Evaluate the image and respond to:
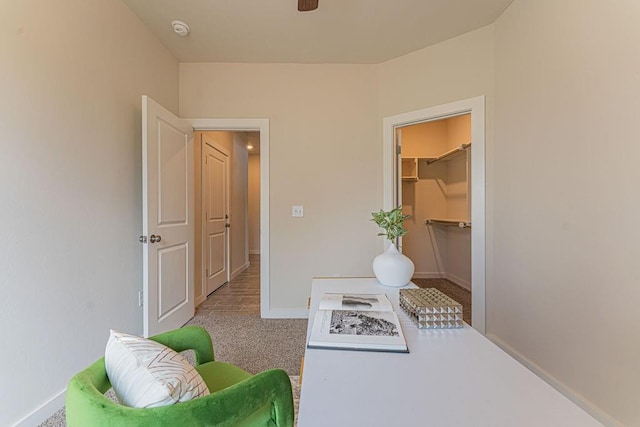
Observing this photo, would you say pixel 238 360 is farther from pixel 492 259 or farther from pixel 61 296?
pixel 492 259

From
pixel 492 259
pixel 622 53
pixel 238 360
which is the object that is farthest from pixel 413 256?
pixel 622 53

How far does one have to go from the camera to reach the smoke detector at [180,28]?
226cm

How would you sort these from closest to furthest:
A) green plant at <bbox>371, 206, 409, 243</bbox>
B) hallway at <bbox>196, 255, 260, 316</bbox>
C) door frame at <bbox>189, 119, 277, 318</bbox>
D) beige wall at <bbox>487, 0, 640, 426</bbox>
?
beige wall at <bbox>487, 0, 640, 426</bbox> < green plant at <bbox>371, 206, 409, 243</bbox> < door frame at <bbox>189, 119, 277, 318</bbox> < hallway at <bbox>196, 255, 260, 316</bbox>

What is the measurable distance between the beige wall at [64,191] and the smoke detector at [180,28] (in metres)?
0.28

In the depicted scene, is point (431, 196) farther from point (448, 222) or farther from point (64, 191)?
point (64, 191)

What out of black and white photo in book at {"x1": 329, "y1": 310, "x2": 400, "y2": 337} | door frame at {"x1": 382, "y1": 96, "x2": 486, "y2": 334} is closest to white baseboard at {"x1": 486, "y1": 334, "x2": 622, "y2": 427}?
door frame at {"x1": 382, "y1": 96, "x2": 486, "y2": 334}

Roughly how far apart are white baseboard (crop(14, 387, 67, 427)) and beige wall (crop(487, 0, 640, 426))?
2.73 meters

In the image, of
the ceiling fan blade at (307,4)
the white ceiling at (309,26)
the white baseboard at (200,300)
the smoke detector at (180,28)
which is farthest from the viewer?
the white baseboard at (200,300)

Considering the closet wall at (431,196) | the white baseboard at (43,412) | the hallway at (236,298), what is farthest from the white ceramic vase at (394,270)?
the closet wall at (431,196)

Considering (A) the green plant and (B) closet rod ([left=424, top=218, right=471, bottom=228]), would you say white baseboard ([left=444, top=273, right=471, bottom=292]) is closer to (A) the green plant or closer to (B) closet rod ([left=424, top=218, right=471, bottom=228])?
(B) closet rod ([left=424, top=218, right=471, bottom=228])

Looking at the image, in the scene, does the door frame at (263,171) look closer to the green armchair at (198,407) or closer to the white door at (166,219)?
the white door at (166,219)

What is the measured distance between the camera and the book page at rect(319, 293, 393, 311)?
3.42 feet

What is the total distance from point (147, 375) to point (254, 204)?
21.6 feet

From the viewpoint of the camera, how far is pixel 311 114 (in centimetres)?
291
